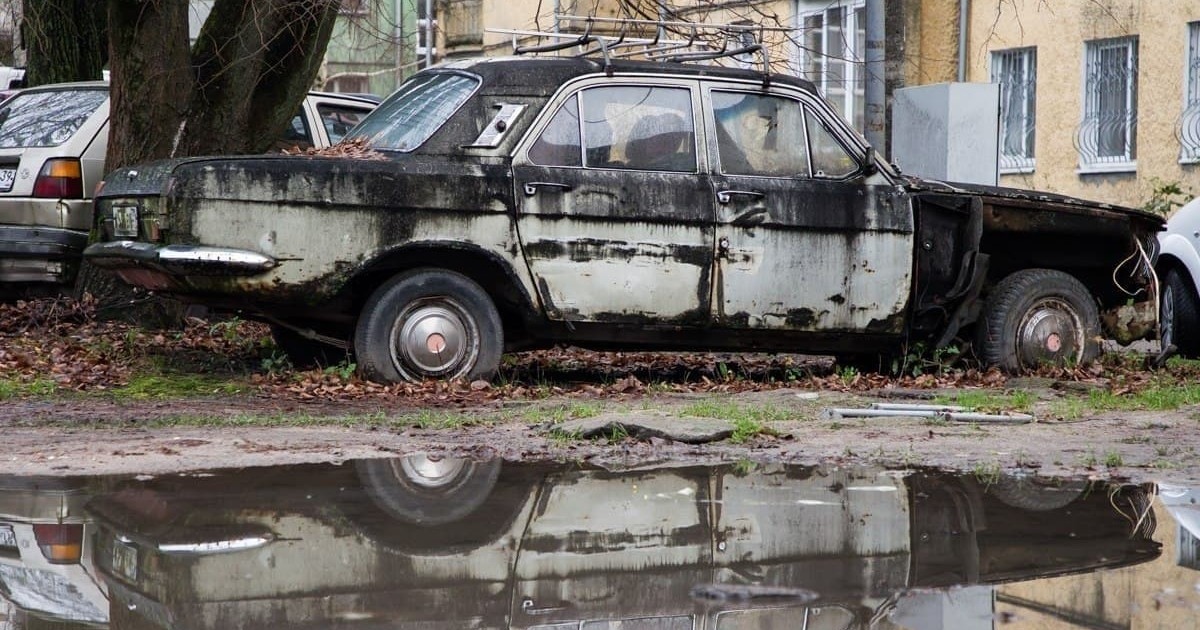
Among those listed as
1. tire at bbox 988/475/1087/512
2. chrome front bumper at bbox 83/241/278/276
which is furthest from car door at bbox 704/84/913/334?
tire at bbox 988/475/1087/512

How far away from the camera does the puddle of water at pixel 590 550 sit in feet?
13.6

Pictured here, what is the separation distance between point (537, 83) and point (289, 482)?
12.4 ft

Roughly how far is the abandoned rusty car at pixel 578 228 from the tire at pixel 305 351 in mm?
18

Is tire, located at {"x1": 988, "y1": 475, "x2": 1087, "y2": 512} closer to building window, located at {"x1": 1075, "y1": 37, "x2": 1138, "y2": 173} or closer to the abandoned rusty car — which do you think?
the abandoned rusty car

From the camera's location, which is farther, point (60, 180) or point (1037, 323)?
point (60, 180)

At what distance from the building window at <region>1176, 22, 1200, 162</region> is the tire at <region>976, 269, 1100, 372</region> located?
27.3ft

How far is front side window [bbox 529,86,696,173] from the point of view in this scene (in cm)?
905

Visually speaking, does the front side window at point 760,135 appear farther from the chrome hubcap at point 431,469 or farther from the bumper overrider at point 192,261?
the chrome hubcap at point 431,469

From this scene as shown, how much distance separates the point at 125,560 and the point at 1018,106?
17390mm

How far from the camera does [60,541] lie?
495 centimetres

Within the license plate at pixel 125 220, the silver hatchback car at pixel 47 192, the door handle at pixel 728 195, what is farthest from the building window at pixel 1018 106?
the license plate at pixel 125 220

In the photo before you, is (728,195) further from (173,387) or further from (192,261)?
(173,387)

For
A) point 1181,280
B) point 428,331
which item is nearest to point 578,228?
point 428,331

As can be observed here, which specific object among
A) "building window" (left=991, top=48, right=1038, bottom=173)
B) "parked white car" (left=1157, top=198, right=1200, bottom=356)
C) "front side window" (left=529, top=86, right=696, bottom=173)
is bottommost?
"parked white car" (left=1157, top=198, right=1200, bottom=356)
